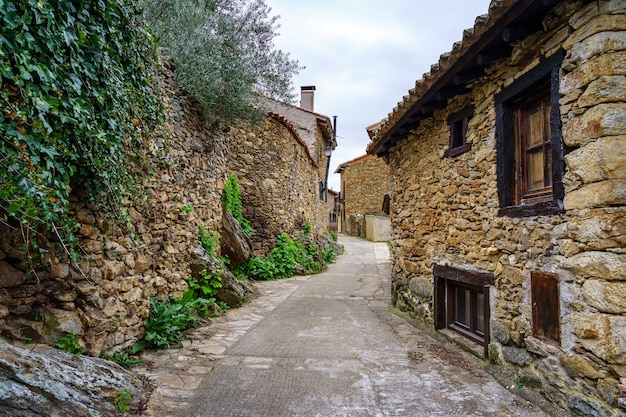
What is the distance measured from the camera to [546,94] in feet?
11.2

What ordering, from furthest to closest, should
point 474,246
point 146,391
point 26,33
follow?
point 474,246 < point 146,391 < point 26,33

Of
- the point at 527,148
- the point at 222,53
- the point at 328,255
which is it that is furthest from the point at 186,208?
the point at 328,255

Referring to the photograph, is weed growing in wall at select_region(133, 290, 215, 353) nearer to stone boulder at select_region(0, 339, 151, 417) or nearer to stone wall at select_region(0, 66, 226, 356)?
stone wall at select_region(0, 66, 226, 356)

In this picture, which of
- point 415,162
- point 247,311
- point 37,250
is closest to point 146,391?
point 37,250

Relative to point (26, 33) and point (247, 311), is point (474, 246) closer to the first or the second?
point (247, 311)

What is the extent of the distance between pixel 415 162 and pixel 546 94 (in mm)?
2698

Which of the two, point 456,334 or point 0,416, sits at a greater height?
point 0,416

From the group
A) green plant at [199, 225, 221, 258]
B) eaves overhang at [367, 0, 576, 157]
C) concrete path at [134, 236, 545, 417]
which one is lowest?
concrete path at [134, 236, 545, 417]

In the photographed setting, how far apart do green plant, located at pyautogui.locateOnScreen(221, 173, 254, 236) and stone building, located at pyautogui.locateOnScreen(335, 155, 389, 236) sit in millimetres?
16248

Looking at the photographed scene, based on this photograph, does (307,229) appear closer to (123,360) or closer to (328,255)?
(328,255)

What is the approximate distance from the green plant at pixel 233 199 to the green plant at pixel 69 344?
17.9 ft

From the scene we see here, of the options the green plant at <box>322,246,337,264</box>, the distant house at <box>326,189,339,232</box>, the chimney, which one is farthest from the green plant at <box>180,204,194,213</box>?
the distant house at <box>326,189,339,232</box>

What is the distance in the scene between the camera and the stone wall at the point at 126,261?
2.78 metres

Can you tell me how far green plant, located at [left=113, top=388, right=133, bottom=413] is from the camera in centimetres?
263
